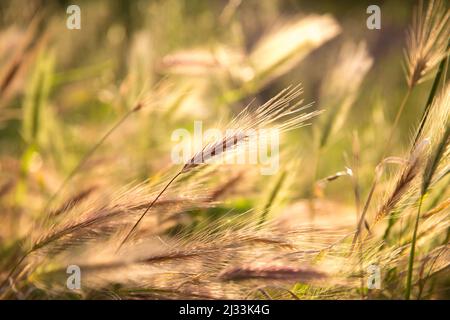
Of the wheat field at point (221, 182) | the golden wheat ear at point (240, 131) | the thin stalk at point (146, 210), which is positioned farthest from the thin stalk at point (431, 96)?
the thin stalk at point (146, 210)

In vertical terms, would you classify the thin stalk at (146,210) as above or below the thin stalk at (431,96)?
below

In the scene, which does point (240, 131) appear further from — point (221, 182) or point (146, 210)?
point (221, 182)

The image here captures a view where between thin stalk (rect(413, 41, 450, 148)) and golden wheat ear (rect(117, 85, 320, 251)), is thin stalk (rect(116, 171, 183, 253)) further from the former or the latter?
thin stalk (rect(413, 41, 450, 148))

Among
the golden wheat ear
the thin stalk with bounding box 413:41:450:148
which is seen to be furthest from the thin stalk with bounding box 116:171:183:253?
the thin stalk with bounding box 413:41:450:148

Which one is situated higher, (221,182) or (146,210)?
(221,182)

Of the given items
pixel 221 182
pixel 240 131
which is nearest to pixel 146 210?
pixel 240 131

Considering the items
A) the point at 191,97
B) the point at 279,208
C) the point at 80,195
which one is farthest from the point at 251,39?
the point at 80,195

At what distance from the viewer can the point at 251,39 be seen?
8.82 ft

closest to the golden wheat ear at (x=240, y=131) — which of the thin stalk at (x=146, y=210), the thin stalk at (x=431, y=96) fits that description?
the thin stalk at (x=146, y=210)

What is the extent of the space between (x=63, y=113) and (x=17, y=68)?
34.3 inches

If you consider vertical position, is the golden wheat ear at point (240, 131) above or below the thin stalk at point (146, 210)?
above

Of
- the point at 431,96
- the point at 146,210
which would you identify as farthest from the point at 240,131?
the point at 431,96

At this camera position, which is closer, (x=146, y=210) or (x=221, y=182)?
(x=146, y=210)

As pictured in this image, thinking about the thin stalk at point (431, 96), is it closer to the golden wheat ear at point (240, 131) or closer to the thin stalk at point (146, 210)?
the golden wheat ear at point (240, 131)
